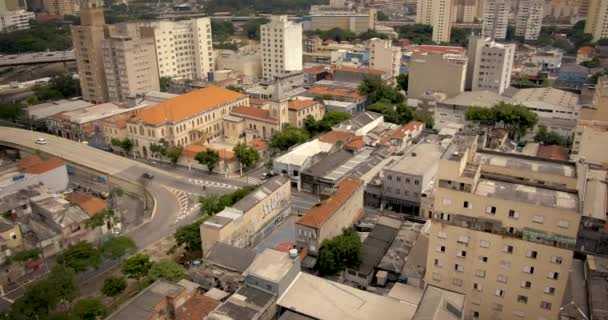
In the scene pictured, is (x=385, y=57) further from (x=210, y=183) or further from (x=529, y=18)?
(x=529, y=18)

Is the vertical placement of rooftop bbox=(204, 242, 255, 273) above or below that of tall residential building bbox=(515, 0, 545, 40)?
below

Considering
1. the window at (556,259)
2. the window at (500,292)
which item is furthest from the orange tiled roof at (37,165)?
the window at (556,259)

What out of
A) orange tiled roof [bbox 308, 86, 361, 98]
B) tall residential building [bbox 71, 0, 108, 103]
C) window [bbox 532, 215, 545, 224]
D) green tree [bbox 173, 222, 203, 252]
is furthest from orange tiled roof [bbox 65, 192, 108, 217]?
orange tiled roof [bbox 308, 86, 361, 98]

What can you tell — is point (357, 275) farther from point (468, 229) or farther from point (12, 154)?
point (12, 154)

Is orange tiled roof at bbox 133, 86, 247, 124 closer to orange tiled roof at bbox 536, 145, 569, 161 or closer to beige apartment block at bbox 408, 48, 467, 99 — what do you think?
beige apartment block at bbox 408, 48, 467, 99

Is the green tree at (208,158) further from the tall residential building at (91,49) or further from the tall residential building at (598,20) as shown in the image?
the tall residential building at (598,20)

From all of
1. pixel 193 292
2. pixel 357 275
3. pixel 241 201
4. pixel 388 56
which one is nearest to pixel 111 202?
pixel 241 201

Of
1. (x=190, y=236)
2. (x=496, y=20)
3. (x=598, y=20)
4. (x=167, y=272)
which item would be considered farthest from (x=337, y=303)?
(x=496, y=20)
